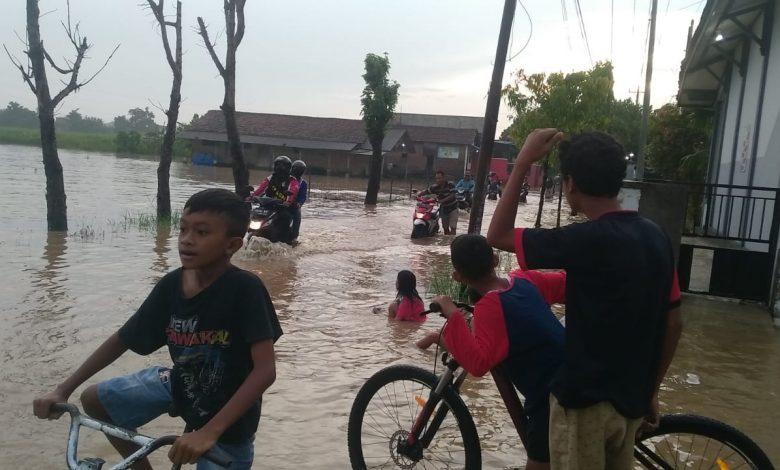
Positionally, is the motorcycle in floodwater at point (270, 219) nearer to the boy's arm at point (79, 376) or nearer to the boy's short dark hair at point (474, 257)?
the boy's short dark hair at point (474, 257)

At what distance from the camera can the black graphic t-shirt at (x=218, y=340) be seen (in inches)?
94.1

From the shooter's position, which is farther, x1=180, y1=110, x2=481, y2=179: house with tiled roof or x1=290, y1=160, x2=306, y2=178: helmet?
x1=180, y1=110, x2=481, y2=179: house with tiled roof

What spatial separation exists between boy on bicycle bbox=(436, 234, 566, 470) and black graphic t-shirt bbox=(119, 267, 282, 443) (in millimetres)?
857

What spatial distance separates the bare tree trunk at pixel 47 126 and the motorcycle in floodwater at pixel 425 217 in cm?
763

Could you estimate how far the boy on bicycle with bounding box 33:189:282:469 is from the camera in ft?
7.79

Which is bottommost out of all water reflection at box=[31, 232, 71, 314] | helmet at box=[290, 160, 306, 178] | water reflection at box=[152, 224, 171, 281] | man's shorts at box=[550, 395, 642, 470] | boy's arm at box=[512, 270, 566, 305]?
water reflection at box=[31, 232, 71, 314]

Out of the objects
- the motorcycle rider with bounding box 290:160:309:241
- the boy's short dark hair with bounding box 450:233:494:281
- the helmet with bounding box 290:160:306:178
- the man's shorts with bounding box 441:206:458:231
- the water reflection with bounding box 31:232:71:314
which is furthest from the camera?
the man's shorts with bounding box 441:206:458:231

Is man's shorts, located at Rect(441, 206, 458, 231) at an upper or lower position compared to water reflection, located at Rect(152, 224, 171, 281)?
upper

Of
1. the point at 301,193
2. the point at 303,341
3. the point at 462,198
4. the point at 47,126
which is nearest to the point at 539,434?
the point at 303,341

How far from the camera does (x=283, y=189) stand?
12.4 meters

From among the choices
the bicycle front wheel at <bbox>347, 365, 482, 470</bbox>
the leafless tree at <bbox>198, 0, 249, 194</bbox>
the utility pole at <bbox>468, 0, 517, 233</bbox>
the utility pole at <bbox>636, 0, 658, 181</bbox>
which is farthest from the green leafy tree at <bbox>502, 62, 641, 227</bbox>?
the bicycle front wheel at <bbox>347, 365, 482, 470</bbox>

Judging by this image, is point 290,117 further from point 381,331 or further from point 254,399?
point 254,399

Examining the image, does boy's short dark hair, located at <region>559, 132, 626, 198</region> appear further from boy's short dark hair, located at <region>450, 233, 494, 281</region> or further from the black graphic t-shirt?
the black graphic t-shirt

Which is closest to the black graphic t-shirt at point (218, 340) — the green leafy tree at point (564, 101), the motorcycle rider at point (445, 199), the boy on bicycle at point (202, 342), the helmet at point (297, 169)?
the boy on bicycle at point (202, 342)
